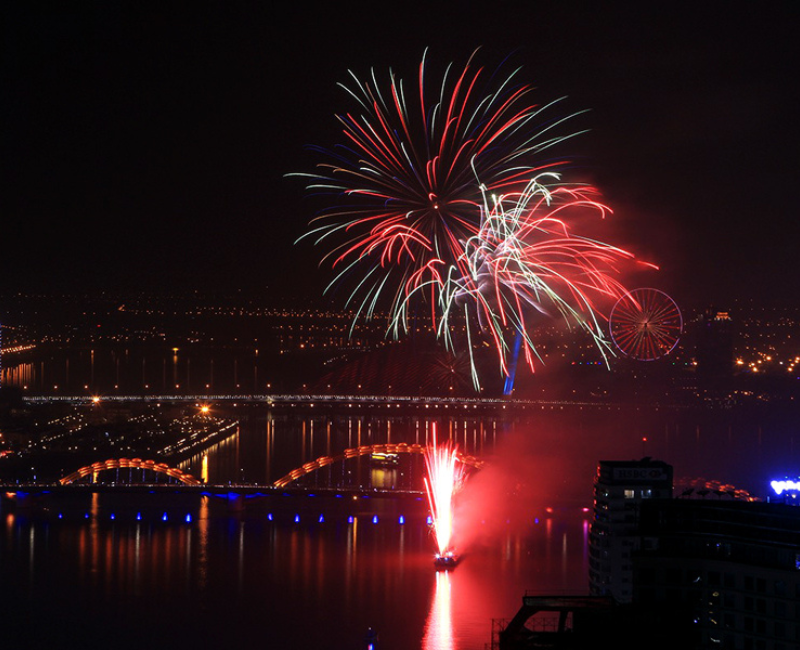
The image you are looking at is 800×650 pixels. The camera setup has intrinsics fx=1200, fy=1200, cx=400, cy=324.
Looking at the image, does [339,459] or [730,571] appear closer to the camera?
[730,571]

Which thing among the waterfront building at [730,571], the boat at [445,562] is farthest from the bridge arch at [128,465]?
Answer: the waterfront building at [730,571]

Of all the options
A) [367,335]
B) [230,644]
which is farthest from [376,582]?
[367,335]

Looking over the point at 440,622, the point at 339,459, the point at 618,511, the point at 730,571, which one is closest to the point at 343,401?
the point at 339,459

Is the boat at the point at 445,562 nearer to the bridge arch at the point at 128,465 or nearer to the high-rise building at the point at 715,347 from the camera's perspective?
the bridge arch at the point at 128,465

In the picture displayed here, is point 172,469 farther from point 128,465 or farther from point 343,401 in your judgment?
point 343,401

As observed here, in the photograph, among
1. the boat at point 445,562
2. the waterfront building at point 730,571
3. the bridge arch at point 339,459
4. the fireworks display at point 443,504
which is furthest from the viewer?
the bridge arch at point 339,459
